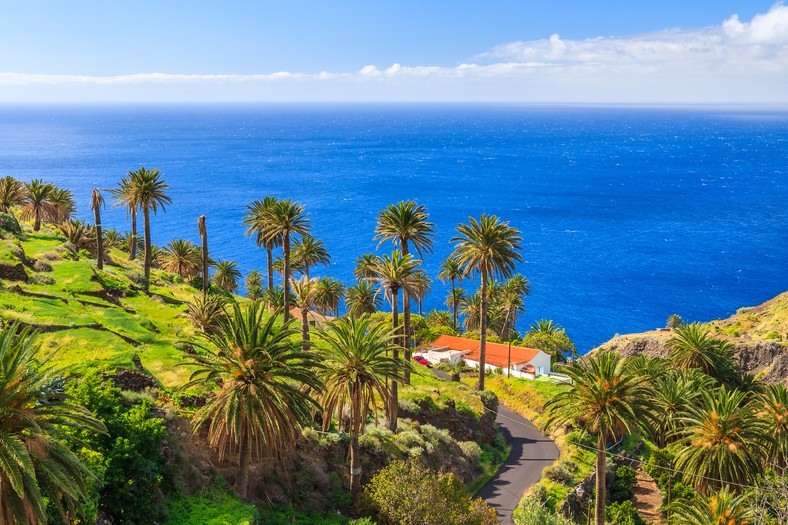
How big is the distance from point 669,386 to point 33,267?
180ft

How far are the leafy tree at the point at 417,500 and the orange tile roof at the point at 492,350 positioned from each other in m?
47.7

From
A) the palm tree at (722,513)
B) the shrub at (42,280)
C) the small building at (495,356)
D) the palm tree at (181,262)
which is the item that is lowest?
the small building at (495,356)

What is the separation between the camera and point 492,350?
80.2 metres

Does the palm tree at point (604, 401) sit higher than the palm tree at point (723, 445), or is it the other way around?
the palm tree at point (604, 401)

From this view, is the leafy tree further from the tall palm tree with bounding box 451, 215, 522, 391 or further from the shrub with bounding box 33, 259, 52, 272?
the shrub with bounding box 33, 259, 52, 272

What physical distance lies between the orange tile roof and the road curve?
17042 mm

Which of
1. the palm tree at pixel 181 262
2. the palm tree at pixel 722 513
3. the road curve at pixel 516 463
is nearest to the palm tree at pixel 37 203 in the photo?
the palm tree at pixel 181 262

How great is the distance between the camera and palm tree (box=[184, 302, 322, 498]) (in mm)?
24906

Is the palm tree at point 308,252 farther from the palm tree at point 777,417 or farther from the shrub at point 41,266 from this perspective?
the palm tree at point 777,417

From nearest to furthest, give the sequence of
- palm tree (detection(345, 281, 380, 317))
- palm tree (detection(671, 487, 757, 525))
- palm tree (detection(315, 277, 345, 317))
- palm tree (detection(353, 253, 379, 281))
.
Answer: palm tree (detection(671, 487, 757, 525))
palm tree (detection(353, 253, 379, 281))
palm tree (detection(315, 277, 345, 317))
palm tree (detection(345, 281, 380, 317))

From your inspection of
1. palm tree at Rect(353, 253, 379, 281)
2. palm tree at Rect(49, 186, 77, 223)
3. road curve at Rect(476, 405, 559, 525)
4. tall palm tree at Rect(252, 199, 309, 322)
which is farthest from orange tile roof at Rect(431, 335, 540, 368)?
palm tree at Rect(49, 186, 77, 223)

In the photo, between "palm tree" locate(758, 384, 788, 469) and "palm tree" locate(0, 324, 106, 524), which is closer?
"palm tree" locate(0, 324, 106, 524)

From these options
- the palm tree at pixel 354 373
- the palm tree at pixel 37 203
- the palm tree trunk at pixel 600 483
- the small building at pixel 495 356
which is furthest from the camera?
the small building at pixel 495 356

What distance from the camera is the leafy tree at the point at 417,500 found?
28.0m
